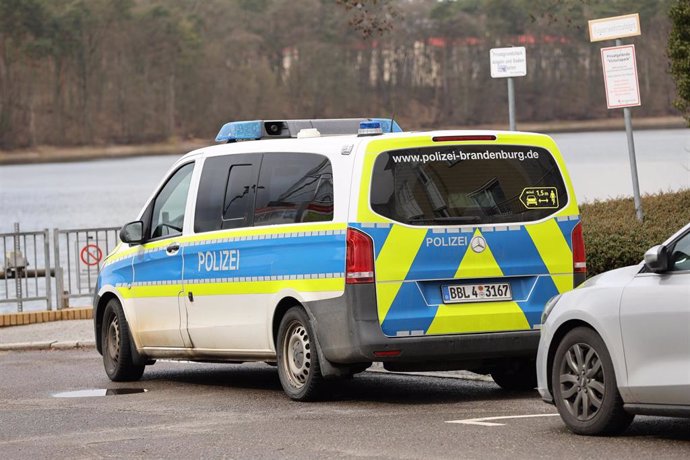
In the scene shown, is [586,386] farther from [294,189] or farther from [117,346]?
[117,346]

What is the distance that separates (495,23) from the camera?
121375 mm

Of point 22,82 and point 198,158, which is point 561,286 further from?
point 22,82

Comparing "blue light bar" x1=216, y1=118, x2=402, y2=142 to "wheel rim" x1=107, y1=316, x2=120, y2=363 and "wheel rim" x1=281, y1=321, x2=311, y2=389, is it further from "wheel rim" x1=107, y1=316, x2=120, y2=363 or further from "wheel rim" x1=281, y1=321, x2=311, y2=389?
"wheel rim" x1=107, y1=316, x2=120, y2=363

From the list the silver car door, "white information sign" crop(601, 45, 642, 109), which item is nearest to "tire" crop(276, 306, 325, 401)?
the silver car door

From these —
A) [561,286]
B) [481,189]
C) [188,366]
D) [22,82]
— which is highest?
[22,82]

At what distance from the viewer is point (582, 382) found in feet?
28.2

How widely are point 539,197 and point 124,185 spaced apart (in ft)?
353

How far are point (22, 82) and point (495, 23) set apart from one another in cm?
4150

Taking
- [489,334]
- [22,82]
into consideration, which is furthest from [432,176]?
[22,82]

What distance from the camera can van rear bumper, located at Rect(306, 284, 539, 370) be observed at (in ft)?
33.4

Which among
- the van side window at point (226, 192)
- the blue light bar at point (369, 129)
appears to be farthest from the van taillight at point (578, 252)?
the van side window at point (226, 192)

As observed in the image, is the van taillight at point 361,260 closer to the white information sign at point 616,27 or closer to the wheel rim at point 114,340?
the wheel rim at point 114,340

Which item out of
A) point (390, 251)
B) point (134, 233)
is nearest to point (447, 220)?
point (390, 251)

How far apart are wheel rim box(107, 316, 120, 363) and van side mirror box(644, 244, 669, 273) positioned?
20.7 feet
